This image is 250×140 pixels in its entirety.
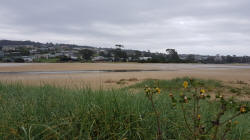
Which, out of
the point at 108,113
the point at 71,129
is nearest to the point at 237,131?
the point at 108,113

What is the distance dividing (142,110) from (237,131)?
1.17 meters

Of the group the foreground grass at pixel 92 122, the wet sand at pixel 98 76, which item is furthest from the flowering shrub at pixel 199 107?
the wet sand at pixel 98 76

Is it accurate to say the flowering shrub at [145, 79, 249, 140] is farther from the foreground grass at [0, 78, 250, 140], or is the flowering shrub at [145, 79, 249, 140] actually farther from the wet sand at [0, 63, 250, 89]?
the wet sand at [0, 63, 250, 89]

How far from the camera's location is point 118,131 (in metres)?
1.66

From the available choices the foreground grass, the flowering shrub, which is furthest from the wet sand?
the flowering shrub

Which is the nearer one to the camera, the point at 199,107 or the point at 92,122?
the point at 199,107

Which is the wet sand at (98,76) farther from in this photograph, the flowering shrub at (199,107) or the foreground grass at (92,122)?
the flowering shrub at (199,107)

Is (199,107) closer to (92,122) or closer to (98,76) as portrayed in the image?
(92,122)

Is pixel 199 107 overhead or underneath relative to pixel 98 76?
overhead

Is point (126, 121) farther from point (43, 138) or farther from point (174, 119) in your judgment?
point (43, 138)

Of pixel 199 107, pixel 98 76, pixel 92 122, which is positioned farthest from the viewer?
pixel 98 76

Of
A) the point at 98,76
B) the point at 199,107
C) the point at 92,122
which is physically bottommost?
the point at 98,76

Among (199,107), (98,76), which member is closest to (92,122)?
(199,107)

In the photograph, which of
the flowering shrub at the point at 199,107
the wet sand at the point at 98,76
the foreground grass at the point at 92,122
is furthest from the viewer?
the wet sand at the point at 98,76
